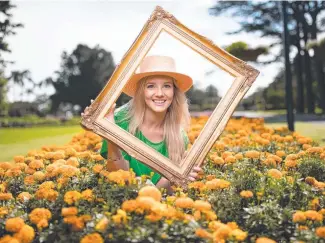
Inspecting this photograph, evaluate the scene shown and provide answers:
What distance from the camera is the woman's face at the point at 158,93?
330 cm

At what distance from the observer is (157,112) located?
11.4ft

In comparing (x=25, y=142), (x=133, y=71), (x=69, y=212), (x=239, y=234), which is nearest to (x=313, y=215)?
(x=239, y=234)

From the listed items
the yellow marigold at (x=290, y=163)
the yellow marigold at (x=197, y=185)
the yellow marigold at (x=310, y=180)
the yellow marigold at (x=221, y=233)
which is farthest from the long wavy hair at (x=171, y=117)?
the yellow marigold at (x=221, y=233)

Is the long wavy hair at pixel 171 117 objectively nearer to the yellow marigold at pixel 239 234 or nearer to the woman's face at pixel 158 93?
the woman's face at pixel 158 93

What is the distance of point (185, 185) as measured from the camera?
9.36 ft

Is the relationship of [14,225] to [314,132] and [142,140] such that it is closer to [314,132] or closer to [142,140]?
[142,140]

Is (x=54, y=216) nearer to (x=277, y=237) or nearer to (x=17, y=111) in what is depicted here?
(x=277, y=237)

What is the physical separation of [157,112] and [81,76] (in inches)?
2042

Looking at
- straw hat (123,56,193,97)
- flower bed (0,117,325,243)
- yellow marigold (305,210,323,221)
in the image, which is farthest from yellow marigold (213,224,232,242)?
straw hat (123,56,193,97)

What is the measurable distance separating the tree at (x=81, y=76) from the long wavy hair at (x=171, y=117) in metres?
48.8

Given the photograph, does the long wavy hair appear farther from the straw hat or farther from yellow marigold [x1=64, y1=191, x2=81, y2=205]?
yellow marigold [x1=64, y1=191, x2=81, y2=205]

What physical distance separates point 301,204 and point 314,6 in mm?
26602

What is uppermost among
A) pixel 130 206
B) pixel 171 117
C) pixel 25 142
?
pixel 171 117

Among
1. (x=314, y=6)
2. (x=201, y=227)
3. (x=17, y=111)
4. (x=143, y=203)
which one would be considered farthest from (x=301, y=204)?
(x=17, y=111)
